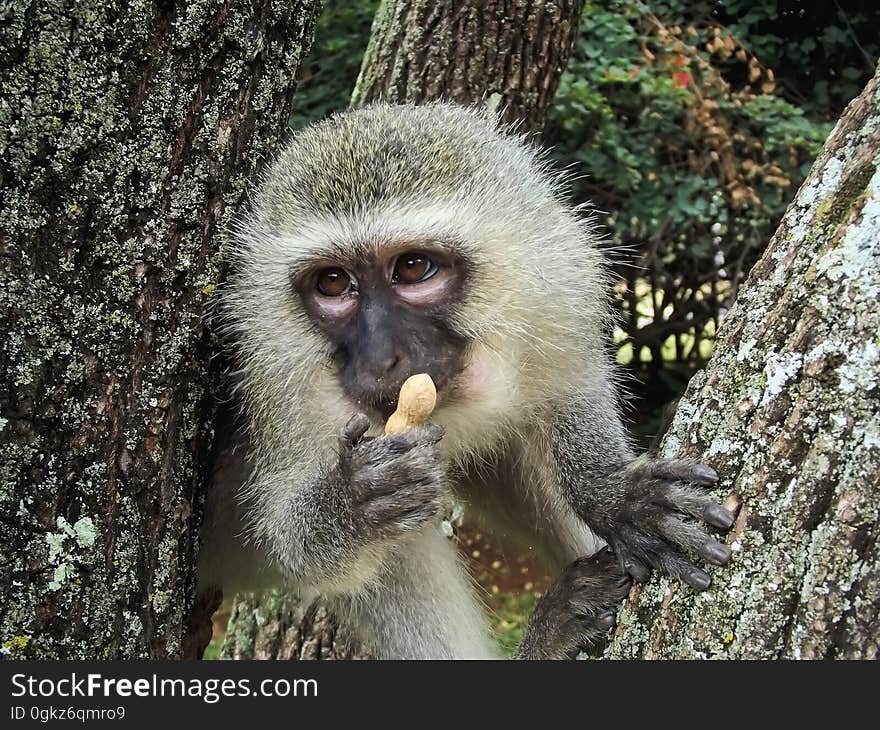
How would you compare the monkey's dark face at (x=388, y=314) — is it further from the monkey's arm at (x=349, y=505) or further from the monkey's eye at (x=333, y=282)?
the monkey's arm at (x=349, y=505)

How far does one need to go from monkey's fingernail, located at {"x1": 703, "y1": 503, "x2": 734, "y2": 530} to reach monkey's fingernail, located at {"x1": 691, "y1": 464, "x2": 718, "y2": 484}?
58 mm

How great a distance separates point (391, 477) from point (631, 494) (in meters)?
0.56

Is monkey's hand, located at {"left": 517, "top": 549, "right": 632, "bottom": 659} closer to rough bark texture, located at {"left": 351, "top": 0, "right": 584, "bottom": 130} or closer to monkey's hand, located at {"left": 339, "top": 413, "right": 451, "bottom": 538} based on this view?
monkey's hand, located at {"left": 339, "top": 413, "right": 451, "bottom": 538}

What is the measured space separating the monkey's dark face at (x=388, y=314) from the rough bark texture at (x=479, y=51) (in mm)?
1288

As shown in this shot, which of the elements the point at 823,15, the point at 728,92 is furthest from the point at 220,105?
the point at 823,15

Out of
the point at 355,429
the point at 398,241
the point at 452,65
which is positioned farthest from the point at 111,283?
the point at 452,65

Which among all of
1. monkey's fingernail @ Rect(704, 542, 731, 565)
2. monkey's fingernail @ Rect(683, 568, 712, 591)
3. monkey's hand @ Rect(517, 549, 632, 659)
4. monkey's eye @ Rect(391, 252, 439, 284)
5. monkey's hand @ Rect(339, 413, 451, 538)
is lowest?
monkey's hand @ Rect(517, 549, 632, 659)

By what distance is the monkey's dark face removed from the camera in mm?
1996

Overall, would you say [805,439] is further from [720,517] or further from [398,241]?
[398,241]

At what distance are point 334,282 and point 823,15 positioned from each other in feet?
14.8

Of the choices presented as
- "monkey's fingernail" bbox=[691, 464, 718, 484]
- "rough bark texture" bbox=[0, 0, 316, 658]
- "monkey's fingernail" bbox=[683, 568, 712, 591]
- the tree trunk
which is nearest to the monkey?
"monkey's fingernail" bbox=[691, 464, 718, 484]

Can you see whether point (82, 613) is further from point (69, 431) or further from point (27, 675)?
point (69, 431)

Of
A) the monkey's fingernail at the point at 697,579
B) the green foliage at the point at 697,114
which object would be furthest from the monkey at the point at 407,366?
the green foliage at the point at 697,114

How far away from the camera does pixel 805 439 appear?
140 centimetres
